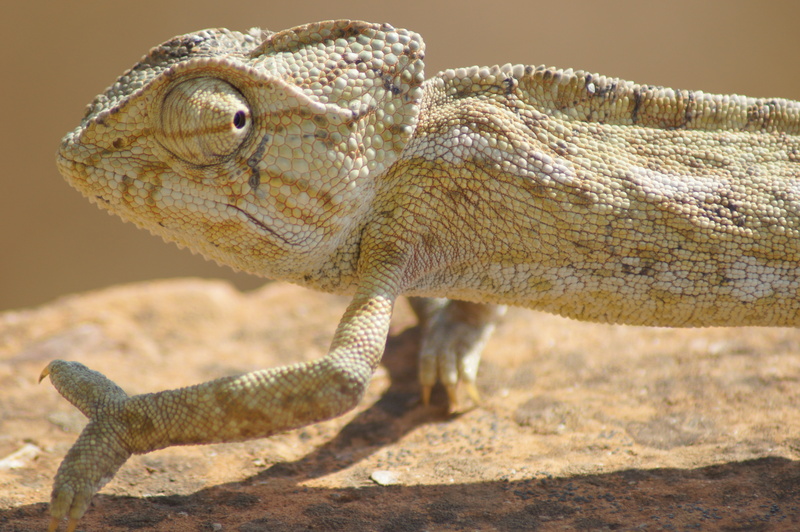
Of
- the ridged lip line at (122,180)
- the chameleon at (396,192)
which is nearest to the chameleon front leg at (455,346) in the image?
the chameleon at (396,192)

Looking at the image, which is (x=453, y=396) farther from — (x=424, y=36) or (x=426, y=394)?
(x=424, y=36)

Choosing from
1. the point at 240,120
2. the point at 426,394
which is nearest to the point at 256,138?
the point at 240,120

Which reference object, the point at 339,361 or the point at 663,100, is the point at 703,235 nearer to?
the point at 663,100

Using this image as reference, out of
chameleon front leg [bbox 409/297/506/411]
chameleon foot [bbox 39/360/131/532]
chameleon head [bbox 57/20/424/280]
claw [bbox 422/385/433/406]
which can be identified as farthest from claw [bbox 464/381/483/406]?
chameleon foot [bbox 39/360/131/532]

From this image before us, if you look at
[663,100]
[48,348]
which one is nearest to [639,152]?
[663,100]

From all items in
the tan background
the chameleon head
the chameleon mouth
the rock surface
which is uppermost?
the tan background

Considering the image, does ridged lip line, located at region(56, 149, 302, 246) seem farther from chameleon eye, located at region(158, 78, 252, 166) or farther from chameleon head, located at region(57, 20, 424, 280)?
chameleon eye, located at region(158, 78, 252, 166)
